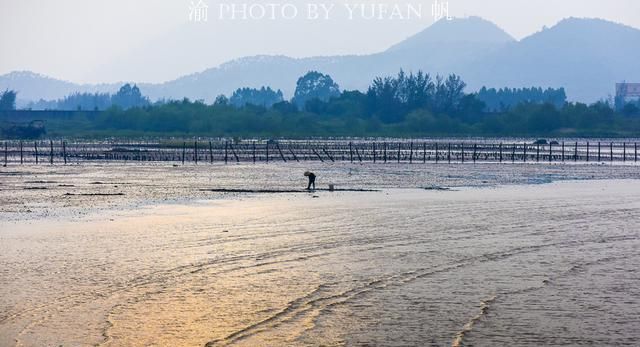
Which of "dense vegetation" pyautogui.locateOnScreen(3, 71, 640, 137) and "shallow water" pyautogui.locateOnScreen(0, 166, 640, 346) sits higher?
"dense vegetation" pyautogui.locateOnScreen(3, 71, 640, 137)

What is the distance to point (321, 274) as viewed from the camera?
2402 centimetres

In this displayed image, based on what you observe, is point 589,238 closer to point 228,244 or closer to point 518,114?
point 228,244

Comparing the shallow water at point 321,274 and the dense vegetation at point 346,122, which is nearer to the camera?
the shallow water at point 321,274

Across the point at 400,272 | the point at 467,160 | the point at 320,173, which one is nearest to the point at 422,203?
the point at 400,272

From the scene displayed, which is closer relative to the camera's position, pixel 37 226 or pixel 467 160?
pixel 37 226

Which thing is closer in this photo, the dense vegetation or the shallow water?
the shallow water

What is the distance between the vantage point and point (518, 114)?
193000 millimetres

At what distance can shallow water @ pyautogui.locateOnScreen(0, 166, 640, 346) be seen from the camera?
723 inches

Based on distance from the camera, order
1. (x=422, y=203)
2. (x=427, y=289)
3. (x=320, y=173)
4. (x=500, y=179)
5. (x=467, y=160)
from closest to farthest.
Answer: (x=427, y=289)
(x=422, y=203)
(x=500, y=179)
(x=320, y=173)
(x=467, y=160)

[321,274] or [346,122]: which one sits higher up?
[346,122]

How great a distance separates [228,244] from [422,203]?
15475 millimetres

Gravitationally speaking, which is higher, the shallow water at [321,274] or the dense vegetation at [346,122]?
the dense vegetation at [346,122]

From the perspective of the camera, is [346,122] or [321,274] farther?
[346,122]

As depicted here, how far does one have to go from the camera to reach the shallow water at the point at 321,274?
18.4 m
